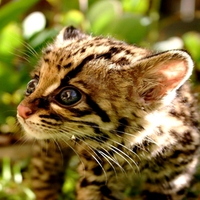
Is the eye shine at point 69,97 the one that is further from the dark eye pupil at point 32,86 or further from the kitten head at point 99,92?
the dark eye pupil at point 32,86

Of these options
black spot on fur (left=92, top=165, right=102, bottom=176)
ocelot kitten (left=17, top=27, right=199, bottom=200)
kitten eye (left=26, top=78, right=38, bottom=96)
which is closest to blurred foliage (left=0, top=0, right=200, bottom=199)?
kitten eye (left=26, top=78, right=38, bottom=96)

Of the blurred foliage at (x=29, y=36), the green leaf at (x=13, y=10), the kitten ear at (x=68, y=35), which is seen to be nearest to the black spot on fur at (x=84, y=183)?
the blurred foliage at (x=29, y=36)

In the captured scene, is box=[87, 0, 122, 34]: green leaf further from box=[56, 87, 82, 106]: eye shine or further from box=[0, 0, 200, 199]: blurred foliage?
box=[56, 87, 82, 106]: eye shine

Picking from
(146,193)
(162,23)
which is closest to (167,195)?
(146,193)

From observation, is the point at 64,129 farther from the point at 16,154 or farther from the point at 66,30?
the point at 16,154

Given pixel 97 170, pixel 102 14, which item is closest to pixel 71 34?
pixel 97 170

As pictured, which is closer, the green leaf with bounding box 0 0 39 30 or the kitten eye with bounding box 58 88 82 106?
the kitten eye with bounding box 58 88 82 106

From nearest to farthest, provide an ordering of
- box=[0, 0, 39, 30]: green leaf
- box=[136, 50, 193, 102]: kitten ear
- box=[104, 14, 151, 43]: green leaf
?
1. box=[136, 50, 193, 102]: kitten ear
2. box=[0, 0, 39, 30]: green leaf
3. box=[104, 14, 151, 43]: green leaf
